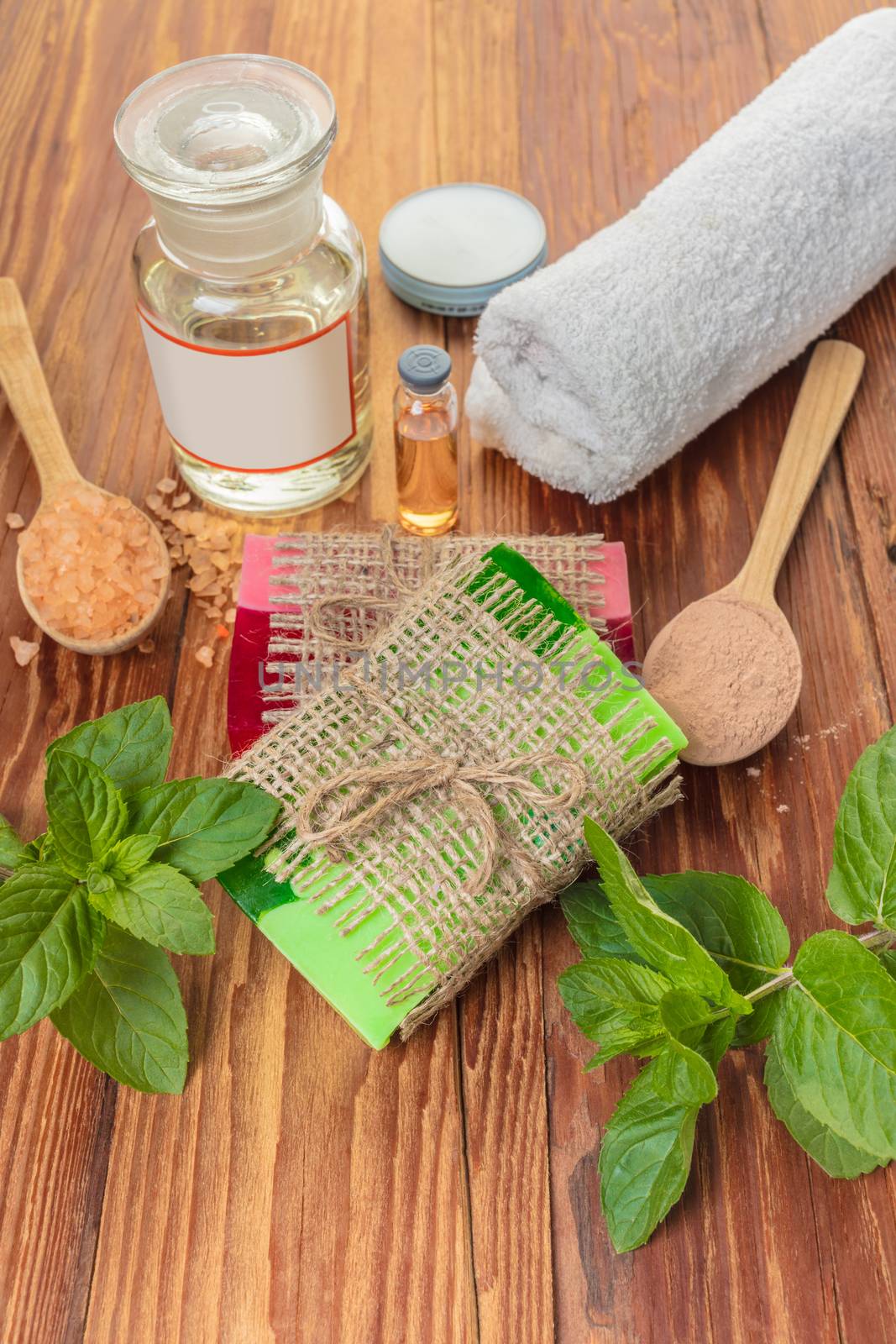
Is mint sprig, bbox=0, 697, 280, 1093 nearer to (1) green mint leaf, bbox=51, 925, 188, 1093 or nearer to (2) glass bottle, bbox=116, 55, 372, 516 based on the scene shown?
(1) green mint leaf, bbox=51, 925, 188, 1093

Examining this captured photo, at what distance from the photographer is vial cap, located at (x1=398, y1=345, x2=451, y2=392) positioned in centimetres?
69

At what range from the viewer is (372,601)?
68 centimetres

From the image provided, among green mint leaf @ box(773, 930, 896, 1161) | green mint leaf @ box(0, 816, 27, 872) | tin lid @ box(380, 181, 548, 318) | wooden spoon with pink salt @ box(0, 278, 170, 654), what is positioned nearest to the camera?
green mint leaf @ box(773, 930, 896, 1161)

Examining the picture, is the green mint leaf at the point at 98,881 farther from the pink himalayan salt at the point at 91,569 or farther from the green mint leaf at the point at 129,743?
the pink himalayan salt at the point at 91,569

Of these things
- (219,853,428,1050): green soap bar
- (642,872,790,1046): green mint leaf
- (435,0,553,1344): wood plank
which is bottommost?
(435,0,553,1344): wood plank

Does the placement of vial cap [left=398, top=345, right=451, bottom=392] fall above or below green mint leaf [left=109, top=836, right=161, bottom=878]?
above

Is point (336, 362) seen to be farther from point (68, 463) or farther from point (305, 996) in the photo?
point (305, 996)

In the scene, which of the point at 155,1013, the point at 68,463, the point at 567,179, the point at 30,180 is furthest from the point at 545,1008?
the point at 30,180

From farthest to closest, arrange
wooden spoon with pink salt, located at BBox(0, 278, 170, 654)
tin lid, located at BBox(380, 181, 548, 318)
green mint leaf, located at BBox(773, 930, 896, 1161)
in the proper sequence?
tin lid, located at BBox(380, 181, 548, 318), wooden spoon with pink salt, located at BBox(0, 278, 170, 654), green mint leaf, located at BBox(773, 930, 896, 1161)

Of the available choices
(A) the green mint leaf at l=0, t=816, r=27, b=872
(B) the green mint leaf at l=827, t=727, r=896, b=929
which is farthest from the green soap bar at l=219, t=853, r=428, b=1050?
(B) the green mint leaf at l=827, t=727, r=896, b=929

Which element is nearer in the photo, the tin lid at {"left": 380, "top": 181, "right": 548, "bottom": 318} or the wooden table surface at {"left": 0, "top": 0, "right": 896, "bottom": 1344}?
the wooden table surface at {"left": 0, "top": 0, "right": 896, "bottom": 1344}

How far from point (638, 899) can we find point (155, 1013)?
242 mm

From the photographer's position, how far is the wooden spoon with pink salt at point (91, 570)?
73 centimetres

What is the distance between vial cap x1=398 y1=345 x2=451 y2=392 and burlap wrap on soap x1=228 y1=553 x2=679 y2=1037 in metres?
0.13
